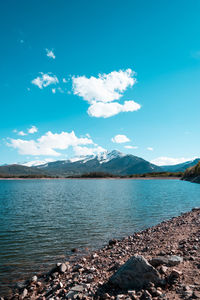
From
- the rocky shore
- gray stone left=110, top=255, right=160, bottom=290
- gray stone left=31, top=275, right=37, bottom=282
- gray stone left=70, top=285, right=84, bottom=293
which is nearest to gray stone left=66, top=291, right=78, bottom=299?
the rocky shore

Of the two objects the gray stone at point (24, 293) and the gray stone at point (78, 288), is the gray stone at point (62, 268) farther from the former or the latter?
the gray stone at point (78, 288)

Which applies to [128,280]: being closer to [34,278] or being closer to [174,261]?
[174,261]

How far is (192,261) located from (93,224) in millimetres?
19419

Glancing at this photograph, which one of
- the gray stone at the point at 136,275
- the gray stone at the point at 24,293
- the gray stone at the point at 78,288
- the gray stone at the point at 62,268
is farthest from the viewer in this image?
the gray stone at the point at 62,268

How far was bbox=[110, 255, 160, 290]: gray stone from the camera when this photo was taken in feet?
30.2

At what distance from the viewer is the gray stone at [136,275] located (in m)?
9.20

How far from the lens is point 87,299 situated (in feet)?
30.5

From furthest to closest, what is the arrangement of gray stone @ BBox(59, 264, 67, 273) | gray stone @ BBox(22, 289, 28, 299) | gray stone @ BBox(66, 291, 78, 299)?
gray stone @ BBox(59, 264, 67, 273), gray stone @ BBox(22, 289, 28, 299), gray stone @ BBox(66, 291, 78, 299)

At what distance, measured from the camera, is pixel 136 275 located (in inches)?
368

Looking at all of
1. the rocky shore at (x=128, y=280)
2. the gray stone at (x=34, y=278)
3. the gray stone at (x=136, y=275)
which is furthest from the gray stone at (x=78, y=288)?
the gray stone at (x=34, y=278)

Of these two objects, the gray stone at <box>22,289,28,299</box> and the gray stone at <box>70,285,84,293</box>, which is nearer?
the gray stone at <box>70,285,84,293</box>

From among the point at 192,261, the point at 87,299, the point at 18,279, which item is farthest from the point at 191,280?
the point at 18,279

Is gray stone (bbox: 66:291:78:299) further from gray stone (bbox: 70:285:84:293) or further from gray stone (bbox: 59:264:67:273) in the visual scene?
gray stone (bbox: 59:264:67:273)

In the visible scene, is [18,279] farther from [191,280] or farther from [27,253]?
[191,280]
